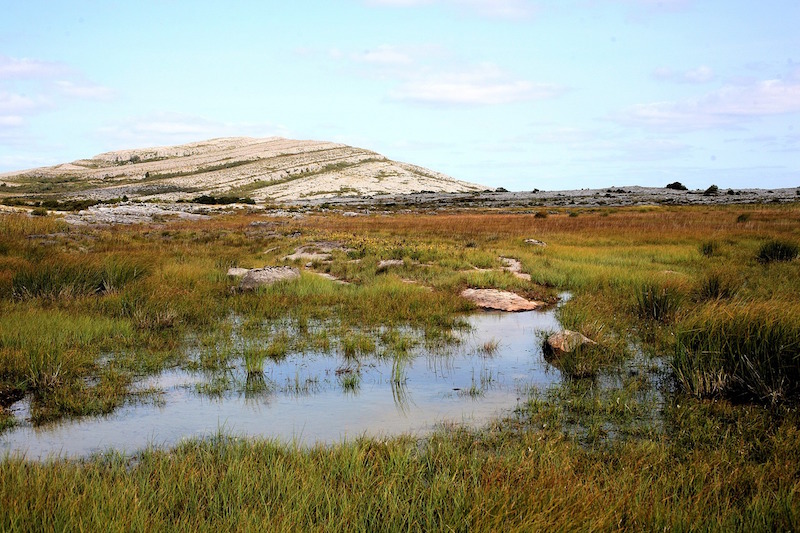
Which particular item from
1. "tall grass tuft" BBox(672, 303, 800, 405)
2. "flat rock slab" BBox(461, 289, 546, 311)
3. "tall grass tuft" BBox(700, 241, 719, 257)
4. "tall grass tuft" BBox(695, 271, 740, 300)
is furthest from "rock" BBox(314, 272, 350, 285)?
"tall grass tuft" BBox(700, 241, 719, 257)

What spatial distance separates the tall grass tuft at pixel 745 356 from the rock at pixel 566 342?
5.35 ft

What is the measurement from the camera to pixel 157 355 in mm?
9891

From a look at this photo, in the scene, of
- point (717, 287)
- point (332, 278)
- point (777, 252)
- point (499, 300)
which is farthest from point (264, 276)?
point (777, 252)

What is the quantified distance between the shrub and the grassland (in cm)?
74

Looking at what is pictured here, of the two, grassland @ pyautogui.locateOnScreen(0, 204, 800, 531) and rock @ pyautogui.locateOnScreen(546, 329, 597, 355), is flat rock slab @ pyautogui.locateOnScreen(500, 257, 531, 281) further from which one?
rock @ pyautogui.locateOnScreen(546, 329, 597, 355)

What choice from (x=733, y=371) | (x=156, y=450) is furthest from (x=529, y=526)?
(x=733, y=371)

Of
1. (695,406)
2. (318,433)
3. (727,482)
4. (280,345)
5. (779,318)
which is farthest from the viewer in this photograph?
(280,345)

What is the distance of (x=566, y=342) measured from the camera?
1012 cm

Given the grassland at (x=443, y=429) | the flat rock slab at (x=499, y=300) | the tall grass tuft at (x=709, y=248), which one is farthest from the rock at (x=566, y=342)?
the tall grass tuft at (x=709, y=248)

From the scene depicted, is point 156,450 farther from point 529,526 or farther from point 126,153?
point 126,153

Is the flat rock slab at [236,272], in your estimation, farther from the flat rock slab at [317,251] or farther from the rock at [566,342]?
the rock at [566,342]

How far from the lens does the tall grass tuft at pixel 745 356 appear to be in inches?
308

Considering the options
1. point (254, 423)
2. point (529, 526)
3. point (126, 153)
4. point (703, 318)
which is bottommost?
point (254, 423)

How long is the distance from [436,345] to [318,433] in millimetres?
4661
